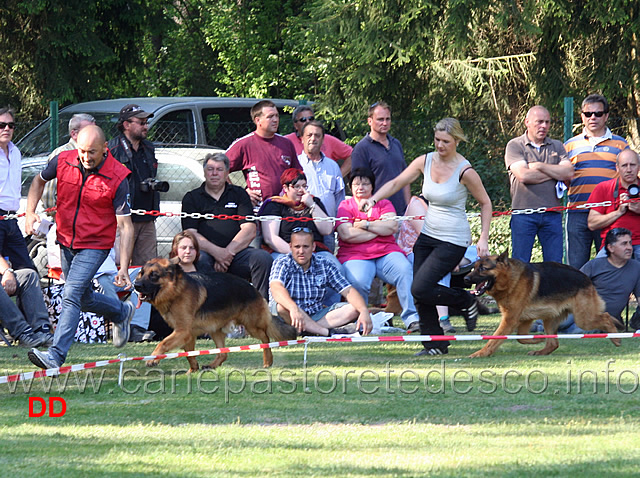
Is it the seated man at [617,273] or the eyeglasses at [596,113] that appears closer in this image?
the seated man at [617,273]

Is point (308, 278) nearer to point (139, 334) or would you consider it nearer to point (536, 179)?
point (139, 334)

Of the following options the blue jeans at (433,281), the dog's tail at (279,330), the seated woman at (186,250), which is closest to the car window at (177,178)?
the seated woman at (186,250)

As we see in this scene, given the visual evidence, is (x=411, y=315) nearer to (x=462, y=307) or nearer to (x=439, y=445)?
(x=462, y=307)

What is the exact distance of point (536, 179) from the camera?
9953 millimetres

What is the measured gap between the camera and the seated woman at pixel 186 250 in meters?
9.09

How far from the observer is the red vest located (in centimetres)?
727

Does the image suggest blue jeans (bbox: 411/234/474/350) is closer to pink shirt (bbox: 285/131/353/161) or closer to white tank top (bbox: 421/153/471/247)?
white tank top (bbox: 421/153/471/247)

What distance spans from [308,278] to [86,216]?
2.59 meters

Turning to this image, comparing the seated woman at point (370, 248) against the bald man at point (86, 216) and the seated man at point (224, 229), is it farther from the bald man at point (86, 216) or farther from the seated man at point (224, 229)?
the bald man at point (86, 216)

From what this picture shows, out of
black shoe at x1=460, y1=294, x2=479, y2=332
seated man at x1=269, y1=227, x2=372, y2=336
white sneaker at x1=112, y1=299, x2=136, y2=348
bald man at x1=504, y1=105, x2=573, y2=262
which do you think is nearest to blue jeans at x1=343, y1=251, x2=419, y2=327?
seated man at x1=269, y1=227, x2=372, y2=336

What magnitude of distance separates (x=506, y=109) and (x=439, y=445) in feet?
46.2

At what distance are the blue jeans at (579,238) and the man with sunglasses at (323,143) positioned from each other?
2.79 meters

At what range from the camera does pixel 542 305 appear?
8.52 m

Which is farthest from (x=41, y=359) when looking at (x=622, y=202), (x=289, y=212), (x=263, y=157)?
(x=622, y=202)
